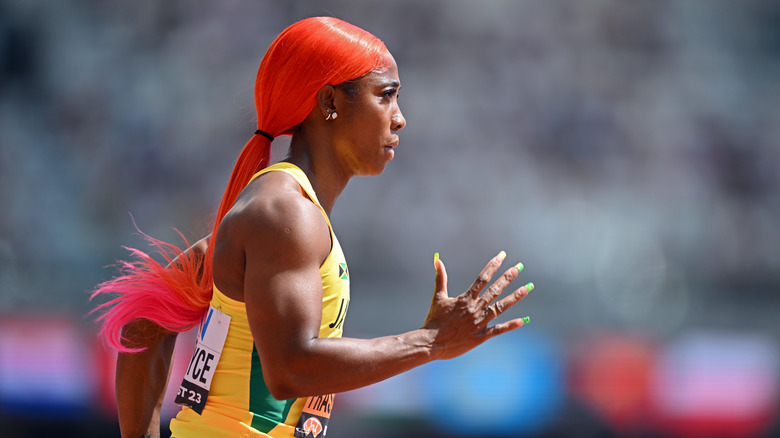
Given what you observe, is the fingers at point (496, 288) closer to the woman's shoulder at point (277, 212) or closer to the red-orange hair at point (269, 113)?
the woman's shoulder at point (277, 212)

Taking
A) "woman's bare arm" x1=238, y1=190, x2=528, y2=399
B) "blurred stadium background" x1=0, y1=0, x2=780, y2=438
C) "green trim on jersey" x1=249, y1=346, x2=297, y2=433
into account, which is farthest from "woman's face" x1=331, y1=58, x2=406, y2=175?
"blurred stadium background" x1=0, y1=0, x2=780, y2=438

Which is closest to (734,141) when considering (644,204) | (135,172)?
(644,204)

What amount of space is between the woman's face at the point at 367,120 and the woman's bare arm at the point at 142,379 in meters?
0.50

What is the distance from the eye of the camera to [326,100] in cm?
175

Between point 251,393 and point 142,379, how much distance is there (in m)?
0.58

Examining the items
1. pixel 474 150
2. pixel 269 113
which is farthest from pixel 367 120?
pixel 474 150

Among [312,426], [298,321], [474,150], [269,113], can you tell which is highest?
[474,150]

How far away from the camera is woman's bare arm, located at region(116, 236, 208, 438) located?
6.52ft

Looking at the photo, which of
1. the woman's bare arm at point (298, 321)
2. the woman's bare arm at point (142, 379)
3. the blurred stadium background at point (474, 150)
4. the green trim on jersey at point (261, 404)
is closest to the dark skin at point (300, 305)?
the woman's bare arm at point (298, 321)

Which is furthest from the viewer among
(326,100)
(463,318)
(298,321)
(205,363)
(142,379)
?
(142,379)

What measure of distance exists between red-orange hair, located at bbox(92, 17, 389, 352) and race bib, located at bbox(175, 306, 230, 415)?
0.14 meters

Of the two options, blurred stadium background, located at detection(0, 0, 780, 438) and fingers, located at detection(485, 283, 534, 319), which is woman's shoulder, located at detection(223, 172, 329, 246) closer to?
fingers, located at detection(485, 283, 534, 319)

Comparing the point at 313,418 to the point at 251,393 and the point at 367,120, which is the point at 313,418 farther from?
the point at 367,120

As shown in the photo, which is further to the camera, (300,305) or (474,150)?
(474,150)
